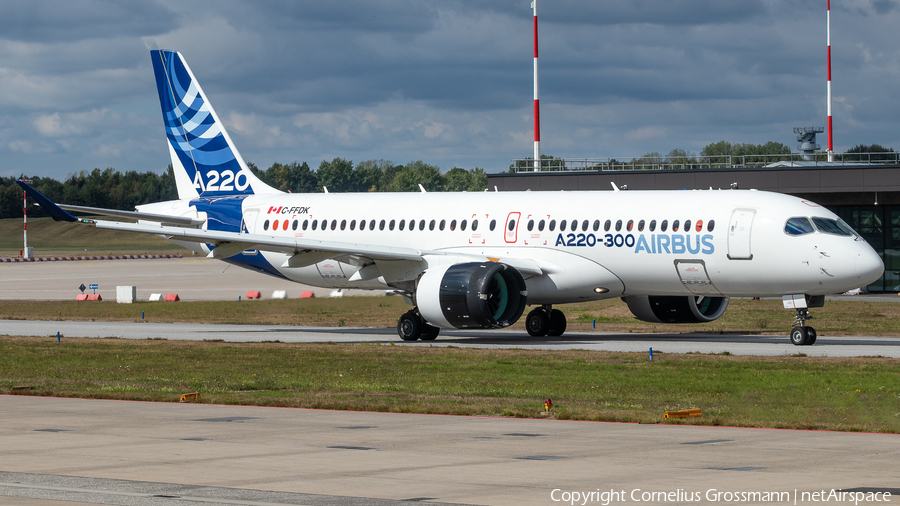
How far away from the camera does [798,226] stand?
28.7 meters

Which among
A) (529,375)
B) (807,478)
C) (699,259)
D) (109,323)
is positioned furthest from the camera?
(109,323)

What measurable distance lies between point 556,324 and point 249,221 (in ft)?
35.5

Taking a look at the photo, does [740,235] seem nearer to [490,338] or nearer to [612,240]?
[612,240]

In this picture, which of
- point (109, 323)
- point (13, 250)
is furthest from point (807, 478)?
point (13, 250)

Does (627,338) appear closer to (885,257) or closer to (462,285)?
(462,285)

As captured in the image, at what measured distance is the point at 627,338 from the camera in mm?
33062

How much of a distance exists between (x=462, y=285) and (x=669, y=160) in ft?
93.7

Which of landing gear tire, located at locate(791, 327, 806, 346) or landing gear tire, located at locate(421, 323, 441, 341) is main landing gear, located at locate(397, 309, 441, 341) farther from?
landing gear tire, located at locate(791, 327, 806, 346)

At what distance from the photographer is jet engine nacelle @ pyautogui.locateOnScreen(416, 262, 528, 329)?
29.6m

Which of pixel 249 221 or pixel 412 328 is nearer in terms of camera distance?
pixel 412 328

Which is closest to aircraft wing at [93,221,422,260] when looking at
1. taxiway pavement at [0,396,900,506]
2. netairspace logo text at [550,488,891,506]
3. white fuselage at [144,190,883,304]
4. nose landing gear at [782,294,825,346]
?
white fuselage at [144,190,883,304]

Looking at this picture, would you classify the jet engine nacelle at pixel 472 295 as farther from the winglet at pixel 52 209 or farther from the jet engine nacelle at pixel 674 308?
the winglet at pixel 52 209

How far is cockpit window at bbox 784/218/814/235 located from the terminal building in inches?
981

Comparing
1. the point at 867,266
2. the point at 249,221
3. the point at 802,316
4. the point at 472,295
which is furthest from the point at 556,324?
the point at 249,221
